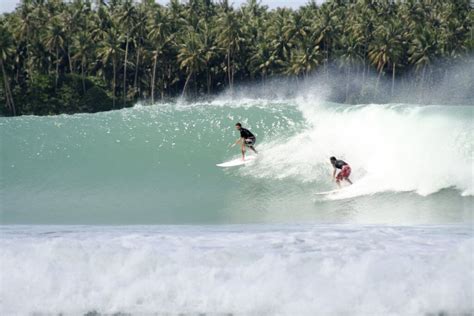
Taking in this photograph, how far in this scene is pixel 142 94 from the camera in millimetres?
62906

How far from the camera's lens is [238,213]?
13969mm

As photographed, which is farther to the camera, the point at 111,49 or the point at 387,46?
the point at 387,46

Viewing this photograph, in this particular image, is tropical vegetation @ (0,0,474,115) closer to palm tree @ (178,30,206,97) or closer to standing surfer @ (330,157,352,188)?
palm tree @ (178,30,206,97)

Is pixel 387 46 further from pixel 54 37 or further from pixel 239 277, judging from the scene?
pixel 239 277

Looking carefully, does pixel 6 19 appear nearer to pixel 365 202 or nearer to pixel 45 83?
pixel 45 83

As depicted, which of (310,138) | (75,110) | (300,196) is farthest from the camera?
(75,110)

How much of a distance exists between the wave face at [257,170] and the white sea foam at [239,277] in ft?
16.2

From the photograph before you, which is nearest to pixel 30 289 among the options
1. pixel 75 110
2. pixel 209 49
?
pixel 75 110

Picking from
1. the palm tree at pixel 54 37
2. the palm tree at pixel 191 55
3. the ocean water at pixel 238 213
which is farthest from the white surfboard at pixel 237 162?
the palm tree at pixel 54 37

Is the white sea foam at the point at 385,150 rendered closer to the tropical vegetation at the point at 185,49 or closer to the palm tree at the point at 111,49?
the tropical vegetation at the point at 185,49

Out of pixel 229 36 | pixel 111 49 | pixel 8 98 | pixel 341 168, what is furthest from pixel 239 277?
pixel 229 36

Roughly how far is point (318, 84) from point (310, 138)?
54004 millimetres

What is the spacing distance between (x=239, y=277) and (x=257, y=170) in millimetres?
9579

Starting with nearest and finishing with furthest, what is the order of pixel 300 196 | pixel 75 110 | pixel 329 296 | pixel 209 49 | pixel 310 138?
pixel 329 296 < pixel 300 196 < pixel 310 138 < pixel 75 110 < pixel 209 49
